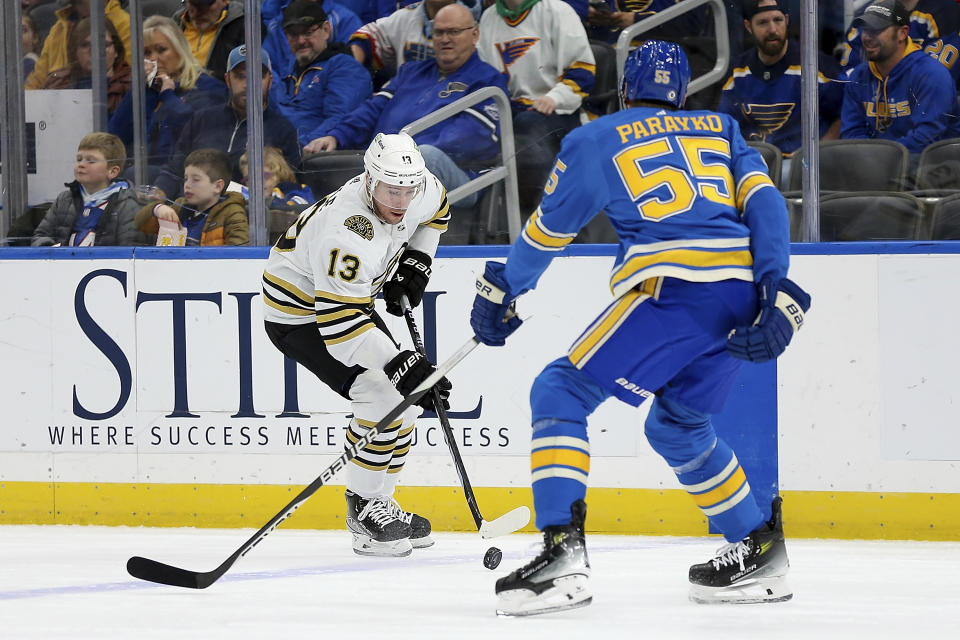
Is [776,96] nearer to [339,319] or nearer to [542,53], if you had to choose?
[542,53]

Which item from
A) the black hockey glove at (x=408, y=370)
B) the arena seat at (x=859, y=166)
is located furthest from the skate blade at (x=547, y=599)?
the arena seat at (x=859, y=166)

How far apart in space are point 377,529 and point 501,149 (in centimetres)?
151

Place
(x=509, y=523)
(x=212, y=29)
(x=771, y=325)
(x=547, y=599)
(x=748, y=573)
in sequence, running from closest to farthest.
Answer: (x=771, y=325), (x=547, y=599), (x=748, y=573), (x=509, y=523), (x=212, y=29)

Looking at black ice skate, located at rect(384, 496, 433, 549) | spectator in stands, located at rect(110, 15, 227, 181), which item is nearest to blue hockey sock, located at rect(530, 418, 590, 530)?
black ice skate, located at rect(384, 496, 433, 549)

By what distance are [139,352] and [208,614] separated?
1601 millimetres

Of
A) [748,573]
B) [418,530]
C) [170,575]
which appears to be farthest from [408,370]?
[748,573]

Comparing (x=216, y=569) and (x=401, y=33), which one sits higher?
(x=401, y=33)

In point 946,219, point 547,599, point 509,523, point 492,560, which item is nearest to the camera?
point 547,599

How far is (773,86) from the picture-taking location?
4137 millimetres

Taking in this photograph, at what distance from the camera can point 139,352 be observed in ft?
13.4

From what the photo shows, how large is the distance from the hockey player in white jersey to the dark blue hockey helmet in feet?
2.65

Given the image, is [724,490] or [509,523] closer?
[724,490]

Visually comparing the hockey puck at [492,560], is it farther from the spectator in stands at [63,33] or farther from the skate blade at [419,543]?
the spectator in stands at [63,33]

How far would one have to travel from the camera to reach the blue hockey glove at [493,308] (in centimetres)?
267
